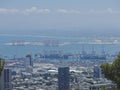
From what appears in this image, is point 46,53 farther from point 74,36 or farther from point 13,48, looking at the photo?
point 74,36

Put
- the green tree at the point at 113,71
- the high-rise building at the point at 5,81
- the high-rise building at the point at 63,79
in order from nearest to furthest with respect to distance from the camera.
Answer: the green tree at the point at 113,71 → the high-rise building at the point at 5,81 → the high-rise building at the point at 63,79

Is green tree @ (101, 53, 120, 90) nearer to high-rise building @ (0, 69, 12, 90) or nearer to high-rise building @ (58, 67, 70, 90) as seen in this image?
high-rise building @ (0, 69, 12, 90)

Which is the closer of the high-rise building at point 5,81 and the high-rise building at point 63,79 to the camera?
the high-rise building at point 5,81

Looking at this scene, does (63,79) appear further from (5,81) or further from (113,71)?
(113,71)

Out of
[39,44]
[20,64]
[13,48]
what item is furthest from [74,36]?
[20,64]

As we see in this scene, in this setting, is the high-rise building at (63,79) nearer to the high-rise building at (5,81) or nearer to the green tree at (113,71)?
the high-rise building at (5,81)

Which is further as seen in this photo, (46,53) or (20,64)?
(46,53)

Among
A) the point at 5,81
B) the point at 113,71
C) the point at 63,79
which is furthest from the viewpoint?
the point at 63,79

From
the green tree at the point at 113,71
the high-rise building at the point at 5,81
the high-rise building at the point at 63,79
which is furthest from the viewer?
the high-rise building at the point at 63,79

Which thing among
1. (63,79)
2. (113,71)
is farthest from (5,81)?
(113,71)

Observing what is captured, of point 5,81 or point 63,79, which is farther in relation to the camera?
point 63,79

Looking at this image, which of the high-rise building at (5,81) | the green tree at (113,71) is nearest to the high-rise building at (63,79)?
the high-rise building at (5,81)
